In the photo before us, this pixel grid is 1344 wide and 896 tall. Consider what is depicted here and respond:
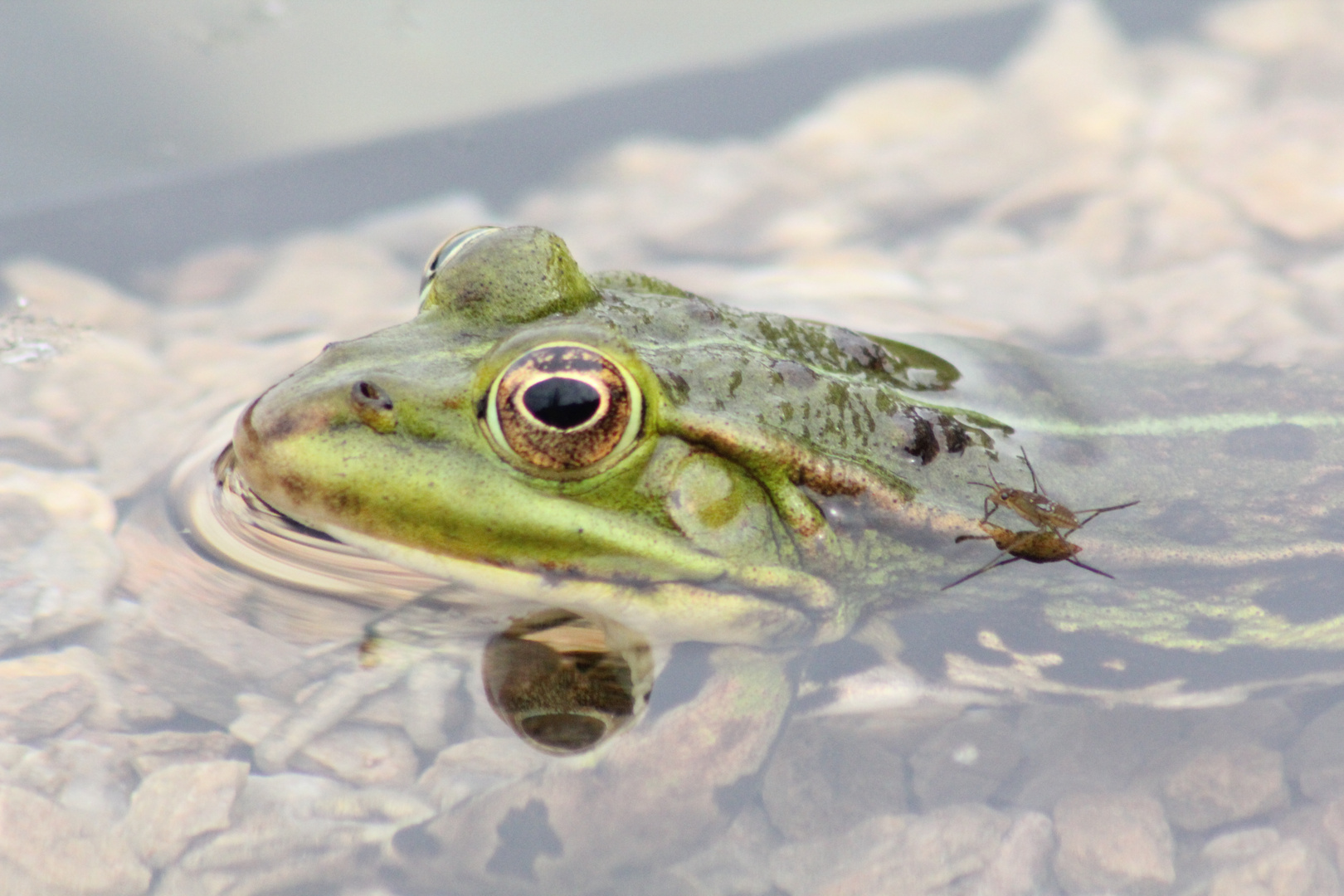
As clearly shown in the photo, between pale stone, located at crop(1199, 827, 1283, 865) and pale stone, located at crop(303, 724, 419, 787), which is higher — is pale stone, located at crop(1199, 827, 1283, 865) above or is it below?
below

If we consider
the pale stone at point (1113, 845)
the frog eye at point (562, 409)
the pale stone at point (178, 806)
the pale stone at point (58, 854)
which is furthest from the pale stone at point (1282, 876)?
the pale stone at point (58, 854)

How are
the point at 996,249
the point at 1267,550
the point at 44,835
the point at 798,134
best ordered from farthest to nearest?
the point at 798,134 < the point at 996,249 < the point at 1267,550 < the point at 44,835

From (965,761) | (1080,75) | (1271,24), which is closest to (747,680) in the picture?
(965,761)

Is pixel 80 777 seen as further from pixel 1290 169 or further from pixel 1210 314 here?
pixel 1290 169

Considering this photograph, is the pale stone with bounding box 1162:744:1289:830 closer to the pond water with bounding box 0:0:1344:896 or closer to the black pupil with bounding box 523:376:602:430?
the pond water with bounding box 0:0:1344:896

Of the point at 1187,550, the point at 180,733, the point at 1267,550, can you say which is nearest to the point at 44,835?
the point at 180,733

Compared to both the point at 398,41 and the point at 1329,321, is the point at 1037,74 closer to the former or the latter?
the point at 1329,321

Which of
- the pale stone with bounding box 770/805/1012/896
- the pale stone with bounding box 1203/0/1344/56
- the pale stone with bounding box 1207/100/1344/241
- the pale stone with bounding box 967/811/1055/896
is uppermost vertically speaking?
the pale stone with bounding box 1203/0/1344/56

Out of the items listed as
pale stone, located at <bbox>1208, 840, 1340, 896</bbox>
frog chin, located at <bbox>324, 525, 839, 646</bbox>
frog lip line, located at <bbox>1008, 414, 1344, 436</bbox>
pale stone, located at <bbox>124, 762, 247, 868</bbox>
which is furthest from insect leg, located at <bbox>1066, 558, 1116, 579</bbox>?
pale stone, located at <bbox>124, 762, 247, 868</bbox>
